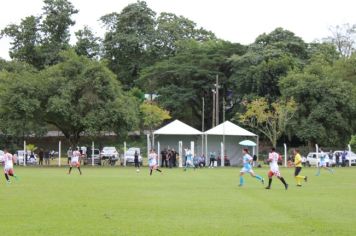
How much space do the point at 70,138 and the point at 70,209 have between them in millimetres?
41193

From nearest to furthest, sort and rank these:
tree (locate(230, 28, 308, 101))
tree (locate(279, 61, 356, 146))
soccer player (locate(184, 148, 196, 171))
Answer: soccer player (locate(184, 148, 196, 171))
tree (locate(279, 61, 356, 146))
tree (locate(230, 28, 308, 101))

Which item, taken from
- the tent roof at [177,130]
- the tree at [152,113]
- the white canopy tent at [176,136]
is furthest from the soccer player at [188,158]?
the tree at [152,113]

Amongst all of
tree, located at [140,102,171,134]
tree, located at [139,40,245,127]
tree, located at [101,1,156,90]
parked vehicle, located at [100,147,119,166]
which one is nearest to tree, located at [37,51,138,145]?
parked vehicle, located at [100,147,119,166]

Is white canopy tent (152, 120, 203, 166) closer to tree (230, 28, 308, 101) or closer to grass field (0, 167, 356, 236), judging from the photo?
tree (230, 28, 308, 101)

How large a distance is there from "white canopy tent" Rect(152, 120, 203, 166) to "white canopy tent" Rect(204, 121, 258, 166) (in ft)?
3.25

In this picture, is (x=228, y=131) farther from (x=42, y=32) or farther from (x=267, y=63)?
(x=42, y=32)

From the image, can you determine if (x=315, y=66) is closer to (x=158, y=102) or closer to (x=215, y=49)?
(x=215, y=49)

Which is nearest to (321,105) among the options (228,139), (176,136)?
(228,139)

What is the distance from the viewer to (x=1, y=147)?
73.1m

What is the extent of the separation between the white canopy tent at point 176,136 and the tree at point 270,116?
444 inches

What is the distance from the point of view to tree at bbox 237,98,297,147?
6216cm

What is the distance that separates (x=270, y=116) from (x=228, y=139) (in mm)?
10769

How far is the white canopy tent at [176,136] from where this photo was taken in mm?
52500

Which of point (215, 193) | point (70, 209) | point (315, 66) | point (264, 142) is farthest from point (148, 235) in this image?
point (264, 142)
